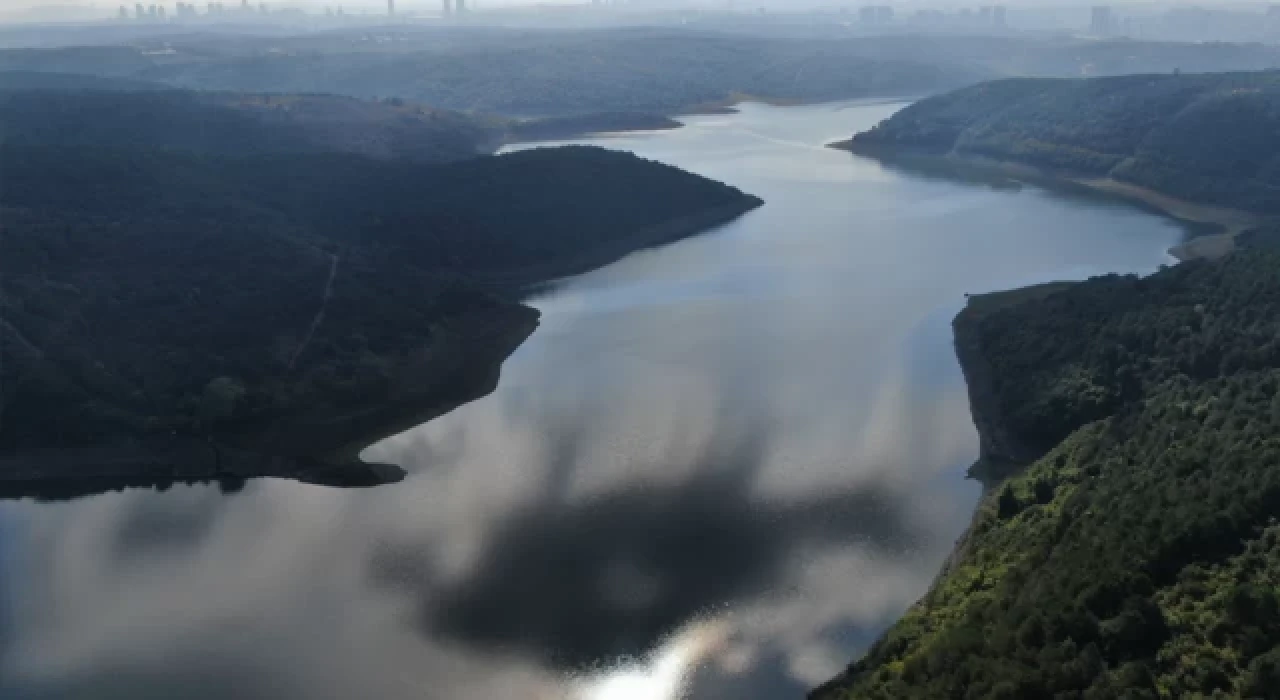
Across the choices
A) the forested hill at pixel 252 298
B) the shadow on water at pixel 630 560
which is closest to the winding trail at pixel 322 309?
the forested hill at pixel 252 298

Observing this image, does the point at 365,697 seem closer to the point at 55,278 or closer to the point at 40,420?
the point at 40,420

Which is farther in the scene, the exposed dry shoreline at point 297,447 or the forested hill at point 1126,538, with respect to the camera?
the exposed dry shoreline at point 297,447

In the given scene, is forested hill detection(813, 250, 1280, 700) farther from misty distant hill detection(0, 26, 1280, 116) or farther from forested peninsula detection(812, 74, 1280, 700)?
misty distant hill detection(0, 26, 1280, 116)

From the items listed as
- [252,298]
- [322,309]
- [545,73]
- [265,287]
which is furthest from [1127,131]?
[545,73]

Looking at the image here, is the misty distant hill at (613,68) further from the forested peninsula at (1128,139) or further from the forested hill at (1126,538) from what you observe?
the forested hill at (1126,538)

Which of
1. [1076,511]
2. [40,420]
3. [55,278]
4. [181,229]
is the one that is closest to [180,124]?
[181,229]

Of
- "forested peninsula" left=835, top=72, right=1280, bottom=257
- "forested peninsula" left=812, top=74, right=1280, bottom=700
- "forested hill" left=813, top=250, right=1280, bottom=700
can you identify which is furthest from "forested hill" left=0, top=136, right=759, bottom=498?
"forested peninsula" left=835, top=72, right=1280, bottom=257

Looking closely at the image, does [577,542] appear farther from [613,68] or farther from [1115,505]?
[613,68]

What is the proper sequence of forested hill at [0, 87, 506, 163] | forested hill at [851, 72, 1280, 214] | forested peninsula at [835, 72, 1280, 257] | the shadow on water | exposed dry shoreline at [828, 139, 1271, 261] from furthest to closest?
forested hill at [851, 72, 1280, 214], forested hill at [0, 87, 506, 163], forested peninsula at [835, 72, 1280, 257], exposed dry shoreline at [828, 139, 1271, 261], the shadow on water
